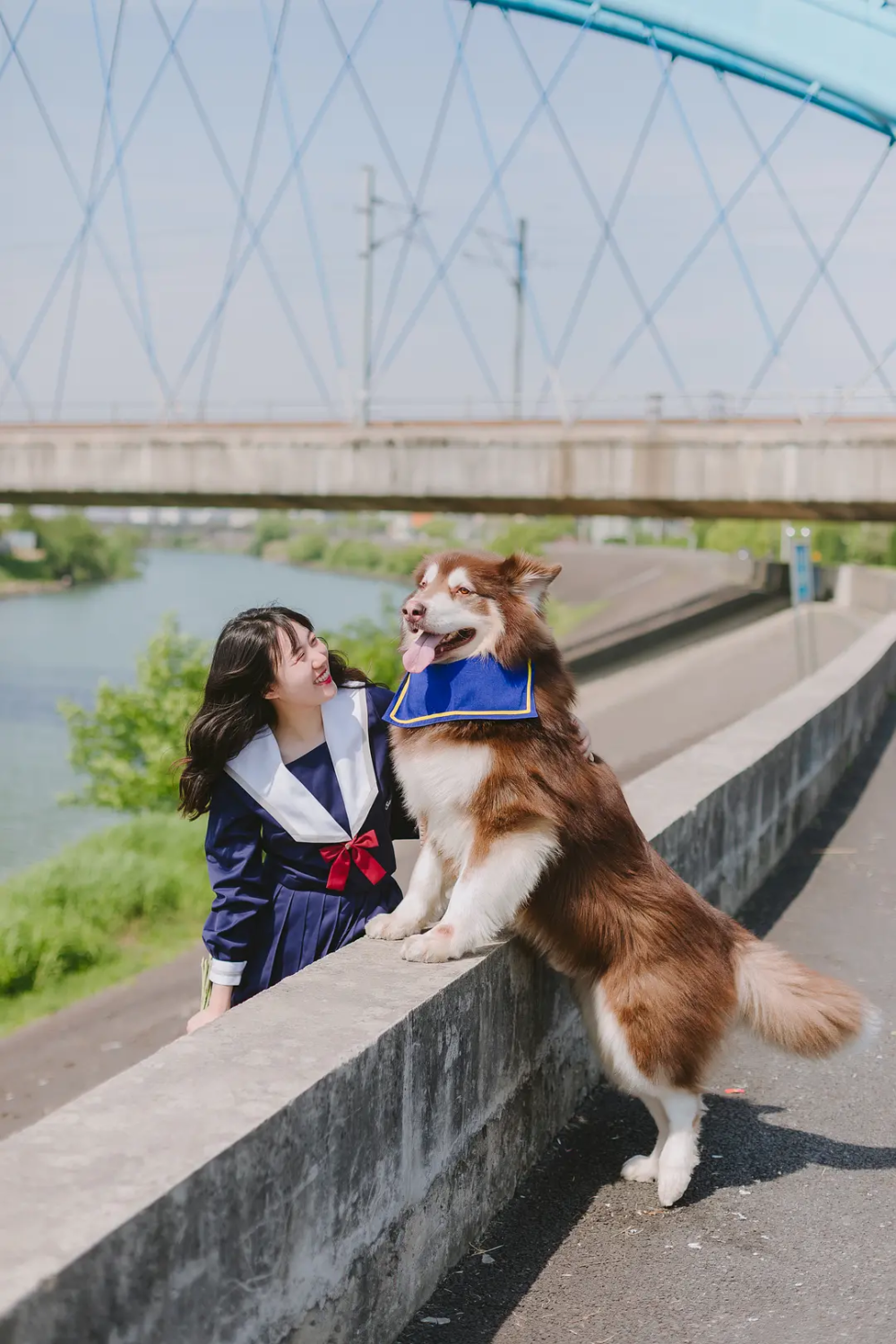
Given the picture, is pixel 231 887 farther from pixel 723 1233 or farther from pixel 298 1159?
pixel 723 1233

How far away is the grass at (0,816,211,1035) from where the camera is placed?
46.9 ft

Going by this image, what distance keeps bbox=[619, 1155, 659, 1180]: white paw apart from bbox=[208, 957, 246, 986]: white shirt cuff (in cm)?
121

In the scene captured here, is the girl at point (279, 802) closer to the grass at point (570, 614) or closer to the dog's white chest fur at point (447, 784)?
the dog's white chest fur at point (447, 784)

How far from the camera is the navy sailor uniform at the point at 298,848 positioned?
354cm

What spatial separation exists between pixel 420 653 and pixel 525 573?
13.3 inches

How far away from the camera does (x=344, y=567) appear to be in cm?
8238

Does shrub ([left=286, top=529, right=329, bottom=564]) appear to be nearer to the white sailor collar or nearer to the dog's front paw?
the white sailor collar

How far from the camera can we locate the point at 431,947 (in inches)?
134

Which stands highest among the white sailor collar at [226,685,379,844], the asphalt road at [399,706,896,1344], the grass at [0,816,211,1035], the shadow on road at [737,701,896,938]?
the white sailor collar at [226,685,379,844]

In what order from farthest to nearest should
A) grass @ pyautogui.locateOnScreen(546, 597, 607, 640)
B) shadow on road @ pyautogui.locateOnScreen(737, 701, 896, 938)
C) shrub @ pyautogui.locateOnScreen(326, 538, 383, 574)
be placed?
shrub @ pyautogui.locateOnScreen(326, 538, 383, 574), grass @ pyautogui.locateOnScreen(546, 597, 607, 640), shadow on road @ pyautogui.locateOnScreen(737, 701, 896, 938)

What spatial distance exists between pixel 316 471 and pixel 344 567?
45.3 meters

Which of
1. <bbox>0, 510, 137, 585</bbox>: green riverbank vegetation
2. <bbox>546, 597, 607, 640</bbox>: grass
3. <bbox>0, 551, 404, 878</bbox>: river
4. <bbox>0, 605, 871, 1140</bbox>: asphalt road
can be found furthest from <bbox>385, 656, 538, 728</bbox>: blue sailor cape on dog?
<bbox>0, 510, 137, 585</bbox>: green riverbank vegetation

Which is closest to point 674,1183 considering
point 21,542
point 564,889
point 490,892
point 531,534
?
point 564,889

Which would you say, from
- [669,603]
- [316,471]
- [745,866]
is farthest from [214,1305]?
[669,603]
